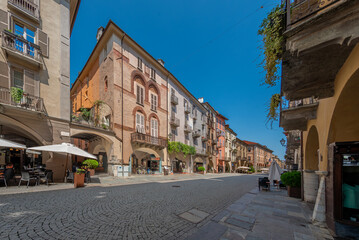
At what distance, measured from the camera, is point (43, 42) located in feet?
38.3

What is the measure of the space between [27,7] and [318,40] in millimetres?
16809

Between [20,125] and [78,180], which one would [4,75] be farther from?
[78,180]

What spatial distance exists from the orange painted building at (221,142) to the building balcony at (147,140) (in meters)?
24.3

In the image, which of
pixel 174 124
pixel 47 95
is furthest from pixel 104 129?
pixel 174 124

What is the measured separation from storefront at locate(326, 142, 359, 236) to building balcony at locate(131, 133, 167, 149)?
637 inches

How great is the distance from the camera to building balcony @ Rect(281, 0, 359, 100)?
271 cm

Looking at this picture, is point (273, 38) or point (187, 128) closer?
point (273, 38)

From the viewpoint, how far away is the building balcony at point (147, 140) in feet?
58.4

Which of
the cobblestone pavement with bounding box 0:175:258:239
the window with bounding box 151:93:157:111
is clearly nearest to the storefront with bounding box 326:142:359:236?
the cobblestone pavement with bounding box 0:175:258:239

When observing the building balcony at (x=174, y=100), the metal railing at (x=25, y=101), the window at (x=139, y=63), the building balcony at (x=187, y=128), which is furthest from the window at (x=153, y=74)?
the metal railing at (x=25, y=101)

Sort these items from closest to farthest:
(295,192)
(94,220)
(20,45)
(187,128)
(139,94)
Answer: (94,220)
(295,192)
(20,45)
(139,94)
(187,128)

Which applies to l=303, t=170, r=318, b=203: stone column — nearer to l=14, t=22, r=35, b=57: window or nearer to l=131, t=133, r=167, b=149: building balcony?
l=131, t=133, r=167, b=149: building balcony

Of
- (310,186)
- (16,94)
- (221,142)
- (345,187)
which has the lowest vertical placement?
(221,142)

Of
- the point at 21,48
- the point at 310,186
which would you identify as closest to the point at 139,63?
the point at 21,48
